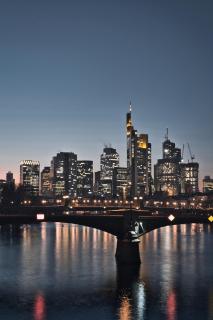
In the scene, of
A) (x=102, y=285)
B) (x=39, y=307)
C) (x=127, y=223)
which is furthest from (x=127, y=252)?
(x=39, y=307)

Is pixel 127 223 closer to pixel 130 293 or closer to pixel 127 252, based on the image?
pixel 127 252

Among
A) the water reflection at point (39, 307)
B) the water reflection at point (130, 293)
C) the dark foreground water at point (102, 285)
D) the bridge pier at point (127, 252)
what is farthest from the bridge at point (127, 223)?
the water reflection at point (39, 307)

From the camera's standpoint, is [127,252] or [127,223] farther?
[127,223]

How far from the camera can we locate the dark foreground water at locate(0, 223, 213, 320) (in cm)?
6272

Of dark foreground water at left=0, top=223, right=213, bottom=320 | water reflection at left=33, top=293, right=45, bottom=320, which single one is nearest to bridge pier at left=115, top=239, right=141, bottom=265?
dark foreground water at left=0, top=223, right=213, bottom=320

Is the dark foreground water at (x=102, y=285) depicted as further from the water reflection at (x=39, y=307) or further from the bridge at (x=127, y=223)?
the bridge at (x=127, y=223)

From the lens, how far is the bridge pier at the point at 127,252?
96000 millimetres

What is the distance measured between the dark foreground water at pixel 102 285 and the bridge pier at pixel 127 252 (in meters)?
1.79

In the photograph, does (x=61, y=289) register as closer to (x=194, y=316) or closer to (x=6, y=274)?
(x=6, y=274)

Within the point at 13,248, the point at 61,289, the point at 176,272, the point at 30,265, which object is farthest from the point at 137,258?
the point at 13,248

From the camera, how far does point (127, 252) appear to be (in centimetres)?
9731

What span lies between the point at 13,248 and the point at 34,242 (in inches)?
721

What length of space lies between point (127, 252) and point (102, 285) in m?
20.7

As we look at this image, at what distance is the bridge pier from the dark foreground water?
179 centimetres
